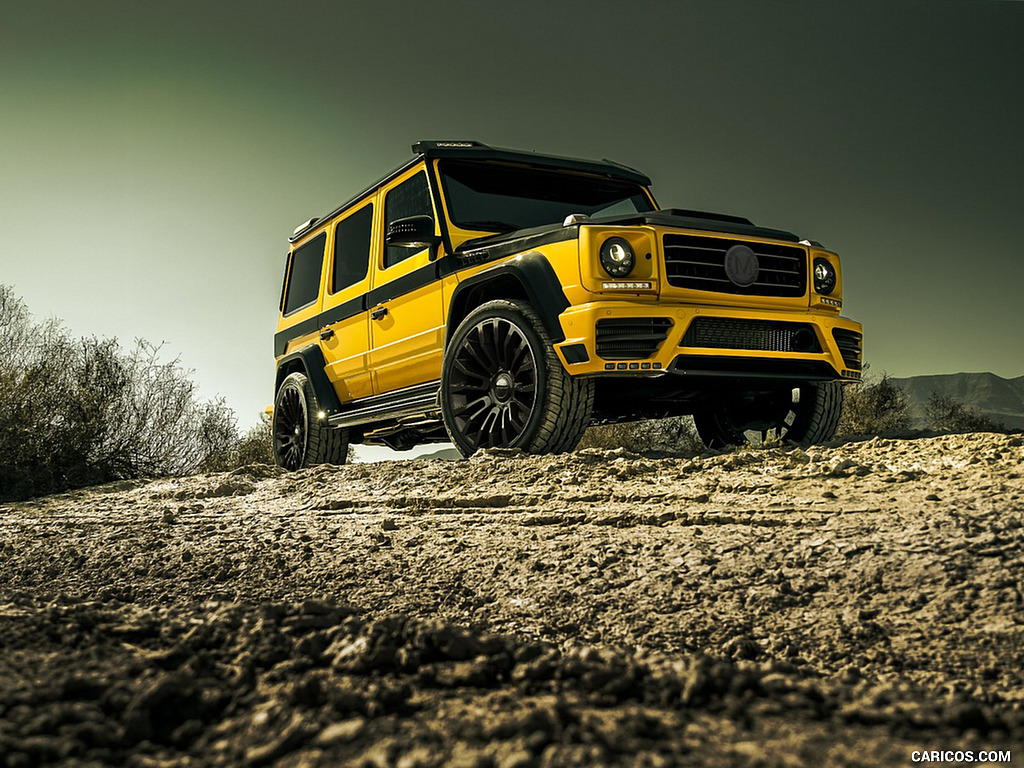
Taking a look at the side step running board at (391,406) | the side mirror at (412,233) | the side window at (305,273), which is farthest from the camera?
the side window at (305,273)

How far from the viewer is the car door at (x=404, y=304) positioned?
7078 mm

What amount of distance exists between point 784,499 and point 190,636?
2809 mm

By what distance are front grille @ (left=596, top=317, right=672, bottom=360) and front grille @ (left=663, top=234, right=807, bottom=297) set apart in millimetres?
364

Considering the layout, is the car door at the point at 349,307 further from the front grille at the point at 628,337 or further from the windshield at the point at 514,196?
the front grille at the point at 628,337

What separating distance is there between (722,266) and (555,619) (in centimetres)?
347

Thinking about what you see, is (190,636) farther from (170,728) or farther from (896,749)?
(896,749)

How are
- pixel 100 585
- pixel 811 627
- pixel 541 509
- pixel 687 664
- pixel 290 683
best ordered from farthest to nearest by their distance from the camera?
pixel 541 509 → pixel 100 585 → pixel 811 627 → pixel 687 664 → pixel 290 683

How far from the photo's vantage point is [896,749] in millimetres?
1796

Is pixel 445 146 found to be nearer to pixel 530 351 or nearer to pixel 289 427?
pixel 530 351

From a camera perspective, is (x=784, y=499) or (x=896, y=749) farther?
(x=784, y=499)

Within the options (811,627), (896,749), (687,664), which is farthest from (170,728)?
(811,627)

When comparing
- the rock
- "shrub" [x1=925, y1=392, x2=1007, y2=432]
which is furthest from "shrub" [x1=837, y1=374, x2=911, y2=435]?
the rock

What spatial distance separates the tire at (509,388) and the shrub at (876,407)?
14835 millimetres

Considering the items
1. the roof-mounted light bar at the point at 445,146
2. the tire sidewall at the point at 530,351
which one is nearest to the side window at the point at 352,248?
the roof-mounted light bar at the point at 445,146
